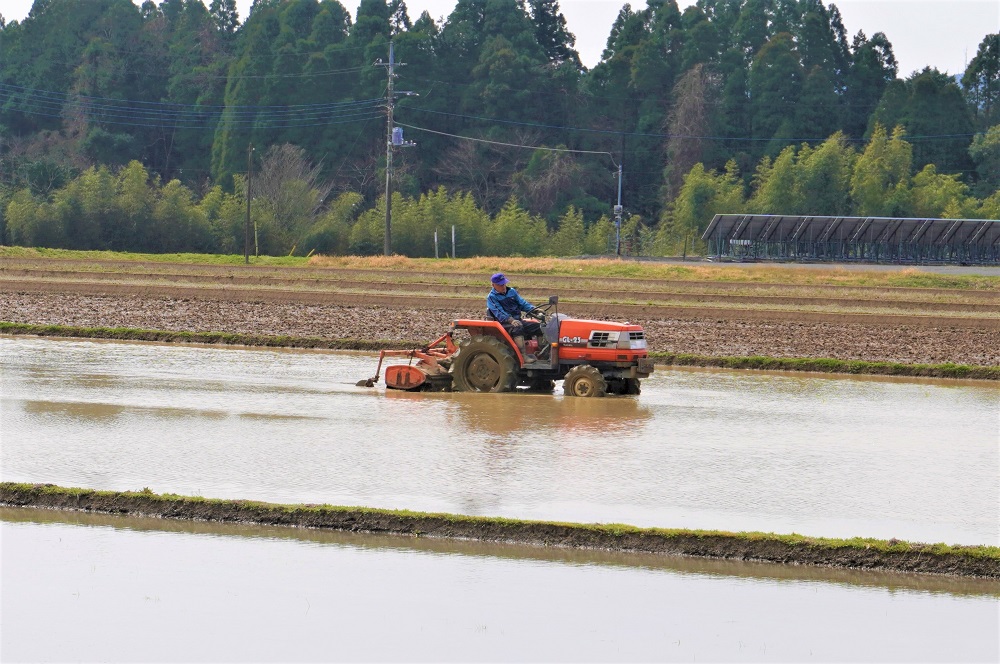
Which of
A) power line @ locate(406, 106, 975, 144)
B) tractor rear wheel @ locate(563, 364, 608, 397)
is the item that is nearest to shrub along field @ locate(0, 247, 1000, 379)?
tractor rear wheel @ locate(563, 364, 608, 397)

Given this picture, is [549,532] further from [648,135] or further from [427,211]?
[648,135]

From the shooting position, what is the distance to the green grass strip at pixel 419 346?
21.0 m

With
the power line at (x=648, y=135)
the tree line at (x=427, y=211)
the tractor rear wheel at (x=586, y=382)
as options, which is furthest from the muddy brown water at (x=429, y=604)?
the power line at (x=648, y=135)

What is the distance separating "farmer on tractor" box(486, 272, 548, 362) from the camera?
16828mm

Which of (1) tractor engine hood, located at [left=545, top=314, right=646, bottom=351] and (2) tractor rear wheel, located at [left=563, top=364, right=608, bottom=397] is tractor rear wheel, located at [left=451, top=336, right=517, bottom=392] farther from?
(2) tractor rear wheel, located at [left=563, top=364, right=608, bottom=397]

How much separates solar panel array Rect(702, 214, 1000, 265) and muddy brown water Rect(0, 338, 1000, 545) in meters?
43.9

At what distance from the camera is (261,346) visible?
23.6m

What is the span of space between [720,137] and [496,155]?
54.1 feet

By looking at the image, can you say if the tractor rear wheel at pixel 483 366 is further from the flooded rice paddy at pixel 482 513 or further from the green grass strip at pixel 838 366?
the green grass strip at pixel 838 366

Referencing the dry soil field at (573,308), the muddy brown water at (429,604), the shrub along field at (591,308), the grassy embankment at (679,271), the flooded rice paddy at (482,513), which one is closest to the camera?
the muddy brown water at (429,604)

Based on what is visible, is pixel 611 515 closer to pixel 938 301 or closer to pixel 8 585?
pixel 8 585

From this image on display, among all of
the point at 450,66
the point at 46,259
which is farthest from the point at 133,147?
the point at 46,259

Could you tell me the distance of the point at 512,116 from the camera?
96125mm

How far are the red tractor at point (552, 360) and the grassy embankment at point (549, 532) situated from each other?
7.19 meters
